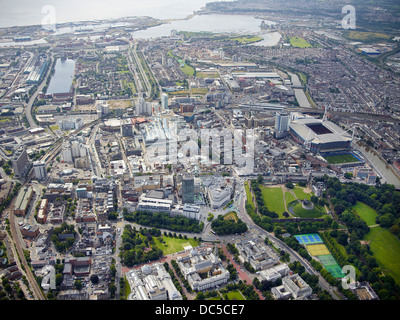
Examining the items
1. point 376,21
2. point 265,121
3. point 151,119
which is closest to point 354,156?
point 265,121

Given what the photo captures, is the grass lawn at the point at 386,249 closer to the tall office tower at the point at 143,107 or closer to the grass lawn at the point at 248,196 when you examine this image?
the grass lawn at the point at 248,196

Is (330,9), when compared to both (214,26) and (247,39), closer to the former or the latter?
(214,26)

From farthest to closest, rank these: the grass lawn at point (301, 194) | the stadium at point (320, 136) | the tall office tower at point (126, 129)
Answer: the tall office tower at point (126, 129) → the stadium at point (320, 136) → the grass lawn at point (301, 194)

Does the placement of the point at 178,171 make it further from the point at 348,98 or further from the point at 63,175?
the point at 348,98

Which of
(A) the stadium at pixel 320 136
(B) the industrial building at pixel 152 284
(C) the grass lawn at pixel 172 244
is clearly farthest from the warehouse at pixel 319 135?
(B) the industrial building at pixel 152 284

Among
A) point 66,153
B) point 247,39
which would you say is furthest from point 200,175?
point 247,39

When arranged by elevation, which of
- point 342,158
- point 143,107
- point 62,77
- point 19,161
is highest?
point 62,77
